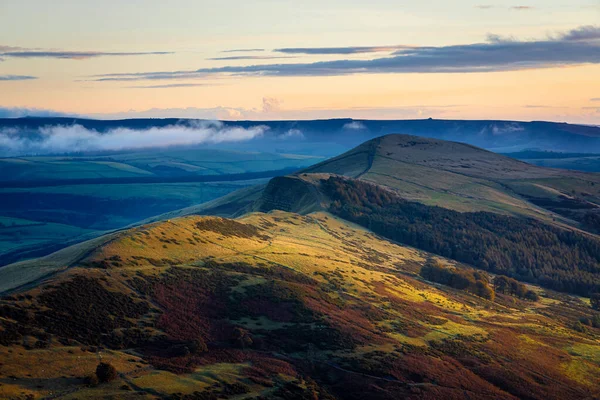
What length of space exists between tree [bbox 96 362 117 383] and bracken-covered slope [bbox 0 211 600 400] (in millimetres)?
1331

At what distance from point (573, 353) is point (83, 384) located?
89.3 metres

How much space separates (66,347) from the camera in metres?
83.1

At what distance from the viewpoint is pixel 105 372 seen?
76750mm

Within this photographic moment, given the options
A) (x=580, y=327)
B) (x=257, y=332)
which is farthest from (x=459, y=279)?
(x=257, y=332)

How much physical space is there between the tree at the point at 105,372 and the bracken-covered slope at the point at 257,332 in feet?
4.37

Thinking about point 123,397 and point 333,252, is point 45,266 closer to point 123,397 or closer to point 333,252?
point 123,397

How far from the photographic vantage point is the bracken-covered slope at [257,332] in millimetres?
82312

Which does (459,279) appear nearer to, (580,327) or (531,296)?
(531,296)

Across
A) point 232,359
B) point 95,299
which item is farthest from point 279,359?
point 95,299

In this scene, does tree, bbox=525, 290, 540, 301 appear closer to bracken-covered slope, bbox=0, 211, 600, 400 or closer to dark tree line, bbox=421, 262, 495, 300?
dark tree line, bbox=421, 262, 495, 300

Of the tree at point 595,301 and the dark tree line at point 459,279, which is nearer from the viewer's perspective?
the dark tree line at point 459,279

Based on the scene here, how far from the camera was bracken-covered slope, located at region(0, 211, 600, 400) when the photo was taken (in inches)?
3241

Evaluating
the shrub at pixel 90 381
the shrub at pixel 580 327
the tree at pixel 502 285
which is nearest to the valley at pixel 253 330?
the shrub at pixel 90 381

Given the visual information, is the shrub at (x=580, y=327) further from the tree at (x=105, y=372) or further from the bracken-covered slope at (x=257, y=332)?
the tree at (x=105, y=372)
